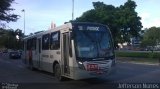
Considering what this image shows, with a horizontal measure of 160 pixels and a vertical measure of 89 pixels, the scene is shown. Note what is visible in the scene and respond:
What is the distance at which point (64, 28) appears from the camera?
58.8ft

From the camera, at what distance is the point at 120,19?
53.3m

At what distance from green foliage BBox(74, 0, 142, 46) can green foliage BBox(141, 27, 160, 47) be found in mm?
85329

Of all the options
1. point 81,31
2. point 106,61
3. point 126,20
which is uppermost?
point 126,20

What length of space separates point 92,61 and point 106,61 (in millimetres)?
694

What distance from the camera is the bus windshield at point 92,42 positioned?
16.4m

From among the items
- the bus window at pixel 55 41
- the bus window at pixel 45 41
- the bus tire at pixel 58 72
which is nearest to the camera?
the bus tire at pixel 58 72

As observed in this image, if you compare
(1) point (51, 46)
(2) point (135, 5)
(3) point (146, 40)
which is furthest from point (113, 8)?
(3) point (146, 40)

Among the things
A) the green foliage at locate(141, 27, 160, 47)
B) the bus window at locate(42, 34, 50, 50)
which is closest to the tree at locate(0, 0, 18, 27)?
the bus window at locate(42, 34, 50, 50)

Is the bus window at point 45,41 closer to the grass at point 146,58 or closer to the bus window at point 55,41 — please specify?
the bus window at point 55,41

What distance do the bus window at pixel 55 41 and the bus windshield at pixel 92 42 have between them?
2480mm

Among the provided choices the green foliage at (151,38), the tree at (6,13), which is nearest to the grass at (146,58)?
the tree at (6,13)

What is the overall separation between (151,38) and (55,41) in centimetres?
12760

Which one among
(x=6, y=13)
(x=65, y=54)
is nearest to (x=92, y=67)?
(x=65, y=54)

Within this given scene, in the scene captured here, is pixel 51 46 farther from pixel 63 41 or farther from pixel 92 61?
pixel 92 61
